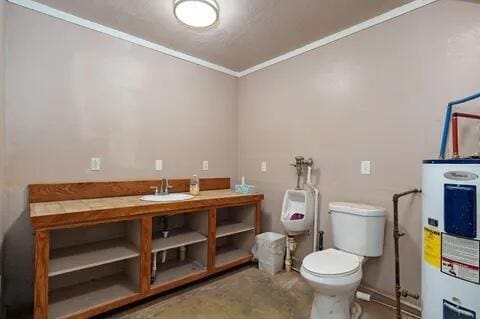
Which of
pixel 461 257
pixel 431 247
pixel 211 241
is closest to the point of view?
pixel 461 257

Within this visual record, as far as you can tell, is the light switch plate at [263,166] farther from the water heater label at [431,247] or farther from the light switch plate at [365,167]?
the water heater label at [431,247]

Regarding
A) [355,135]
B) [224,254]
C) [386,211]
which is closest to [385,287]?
[386,211]

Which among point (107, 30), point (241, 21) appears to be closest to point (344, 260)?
point (241, 21)

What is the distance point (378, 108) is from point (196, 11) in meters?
1.61

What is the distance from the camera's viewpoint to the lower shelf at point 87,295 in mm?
1701

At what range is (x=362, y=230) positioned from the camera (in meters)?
1.90

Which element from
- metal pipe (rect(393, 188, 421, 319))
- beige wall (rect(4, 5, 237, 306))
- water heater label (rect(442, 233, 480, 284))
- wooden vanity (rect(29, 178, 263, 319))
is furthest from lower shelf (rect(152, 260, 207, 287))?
water heater label (rect(442, 233, 480, 284))

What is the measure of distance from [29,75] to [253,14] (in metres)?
1.80

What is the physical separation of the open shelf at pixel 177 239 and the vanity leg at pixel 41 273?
0.70 m

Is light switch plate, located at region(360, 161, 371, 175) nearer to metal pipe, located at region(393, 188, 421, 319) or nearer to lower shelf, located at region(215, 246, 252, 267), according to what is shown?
metal pipe, located at region(393, 188, 421, 319)

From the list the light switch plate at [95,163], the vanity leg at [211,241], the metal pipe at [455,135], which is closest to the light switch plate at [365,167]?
the metal pipe at [455,135]

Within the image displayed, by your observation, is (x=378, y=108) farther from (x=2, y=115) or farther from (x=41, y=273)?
(x=2, y=115)

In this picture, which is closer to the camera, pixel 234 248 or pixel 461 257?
pixel 461 257

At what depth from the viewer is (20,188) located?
1.88 metres
